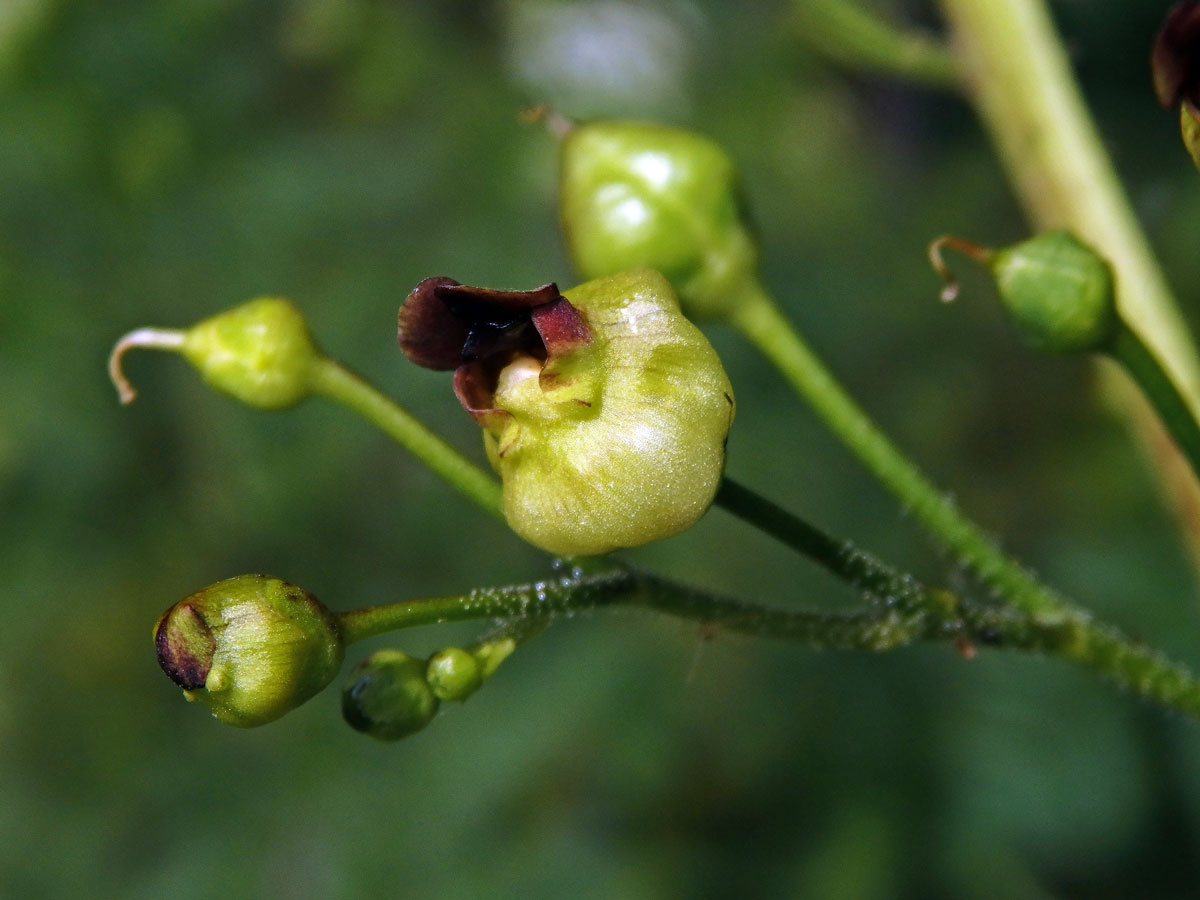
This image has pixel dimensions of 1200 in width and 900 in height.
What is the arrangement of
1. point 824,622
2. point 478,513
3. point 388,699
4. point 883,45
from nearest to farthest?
point 388,699 → point 824,622 → point 883,45 → point 478,513

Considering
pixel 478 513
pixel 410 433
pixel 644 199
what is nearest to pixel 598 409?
pixel 410 433

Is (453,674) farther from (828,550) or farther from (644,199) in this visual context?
(644,199)

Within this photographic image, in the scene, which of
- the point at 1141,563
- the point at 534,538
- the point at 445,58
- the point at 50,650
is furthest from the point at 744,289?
the point at 50,650

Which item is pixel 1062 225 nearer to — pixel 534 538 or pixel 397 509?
pixel 534 538

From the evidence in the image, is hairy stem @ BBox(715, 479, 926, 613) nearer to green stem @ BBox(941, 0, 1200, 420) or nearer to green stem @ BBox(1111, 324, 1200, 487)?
green stem @ BBox(1111, 324, 1200, 487)

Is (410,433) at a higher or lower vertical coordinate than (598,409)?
lower

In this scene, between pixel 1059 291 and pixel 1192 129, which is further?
pixel 1059 291
